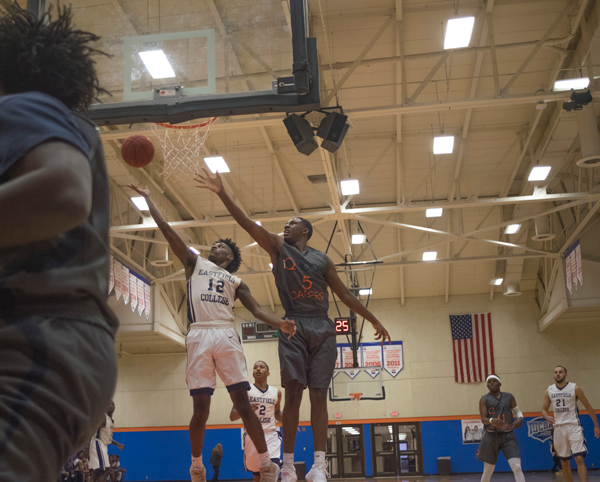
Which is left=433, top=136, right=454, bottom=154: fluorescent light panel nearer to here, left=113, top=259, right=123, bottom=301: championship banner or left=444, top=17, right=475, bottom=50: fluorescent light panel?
left=444, top=17, right=475, bottom=50: fluorescent light panel

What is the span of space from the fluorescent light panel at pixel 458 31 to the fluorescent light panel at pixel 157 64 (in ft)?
20.8

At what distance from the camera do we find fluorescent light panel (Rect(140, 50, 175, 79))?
5684mm

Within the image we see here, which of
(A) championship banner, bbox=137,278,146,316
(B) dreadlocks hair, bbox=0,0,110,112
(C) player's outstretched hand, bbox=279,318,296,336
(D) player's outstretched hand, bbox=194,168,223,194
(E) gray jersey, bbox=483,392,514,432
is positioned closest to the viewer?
(B) dreadlocks hair, bbox=0,0,110,112

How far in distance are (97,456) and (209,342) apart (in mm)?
Answer: 7074

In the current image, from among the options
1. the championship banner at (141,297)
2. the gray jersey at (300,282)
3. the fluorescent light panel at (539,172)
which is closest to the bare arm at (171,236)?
the gray jersey at (300,282)

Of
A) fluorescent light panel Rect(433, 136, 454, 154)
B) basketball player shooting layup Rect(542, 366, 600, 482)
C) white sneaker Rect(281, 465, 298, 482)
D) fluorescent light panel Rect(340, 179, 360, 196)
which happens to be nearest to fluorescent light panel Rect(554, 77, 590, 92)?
fluorescent light panel Rect(433, 136, 454, 154)

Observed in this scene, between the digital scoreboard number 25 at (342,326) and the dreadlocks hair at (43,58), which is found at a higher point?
the digital scoreboard number 25 at (342,326)

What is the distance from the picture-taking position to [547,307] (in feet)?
72.2

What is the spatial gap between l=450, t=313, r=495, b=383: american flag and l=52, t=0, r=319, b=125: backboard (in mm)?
19458

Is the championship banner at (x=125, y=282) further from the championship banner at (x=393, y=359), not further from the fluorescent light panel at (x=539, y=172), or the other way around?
the fluorescent light panel at (x=539, y=172)

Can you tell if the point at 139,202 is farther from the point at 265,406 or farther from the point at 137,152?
the point at 137,152

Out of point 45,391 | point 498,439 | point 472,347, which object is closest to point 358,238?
point 472,347

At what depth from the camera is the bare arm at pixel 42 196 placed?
123 centimetres

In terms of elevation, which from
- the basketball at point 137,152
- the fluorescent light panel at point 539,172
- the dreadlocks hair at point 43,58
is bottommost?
the dreadlocks hair at point 43,58
